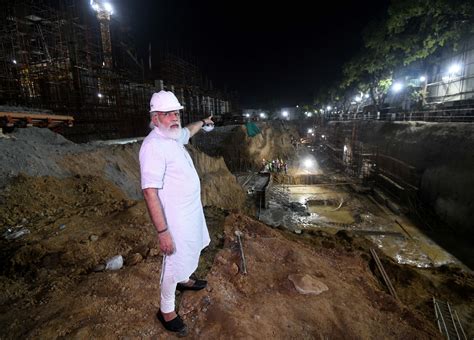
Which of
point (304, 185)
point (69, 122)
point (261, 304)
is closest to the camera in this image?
point (261, 304)

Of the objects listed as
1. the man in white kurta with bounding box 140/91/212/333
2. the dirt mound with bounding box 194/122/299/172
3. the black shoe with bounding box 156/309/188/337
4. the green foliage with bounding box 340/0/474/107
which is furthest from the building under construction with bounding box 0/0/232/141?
the green foliage with bounding box 340/0/474/107

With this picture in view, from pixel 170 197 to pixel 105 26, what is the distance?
87.6 ft

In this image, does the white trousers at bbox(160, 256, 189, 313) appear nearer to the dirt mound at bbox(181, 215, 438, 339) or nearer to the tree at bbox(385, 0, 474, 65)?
the dirt mound at bbox(181, 215, 438, 339)

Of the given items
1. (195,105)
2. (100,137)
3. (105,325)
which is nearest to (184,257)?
(105,325)

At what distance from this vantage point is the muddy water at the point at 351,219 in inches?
468

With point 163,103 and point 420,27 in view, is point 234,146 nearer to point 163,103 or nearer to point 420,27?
point 420,27

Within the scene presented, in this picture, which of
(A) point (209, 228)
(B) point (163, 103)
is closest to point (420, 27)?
(A) point (209, 228)

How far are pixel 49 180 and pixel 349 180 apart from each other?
74.6ft

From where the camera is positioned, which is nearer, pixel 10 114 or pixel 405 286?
pixel 405 286

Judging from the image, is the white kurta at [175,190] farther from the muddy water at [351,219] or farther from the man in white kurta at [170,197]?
the muddy water at [351,219]

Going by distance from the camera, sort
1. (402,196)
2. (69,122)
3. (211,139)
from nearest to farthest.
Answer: (69,122) < (402,196) < (211,139)

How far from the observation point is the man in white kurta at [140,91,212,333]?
Answer: 232 centimetres

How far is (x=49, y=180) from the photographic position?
240 inches

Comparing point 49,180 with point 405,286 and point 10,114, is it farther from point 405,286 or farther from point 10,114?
point 405,286
